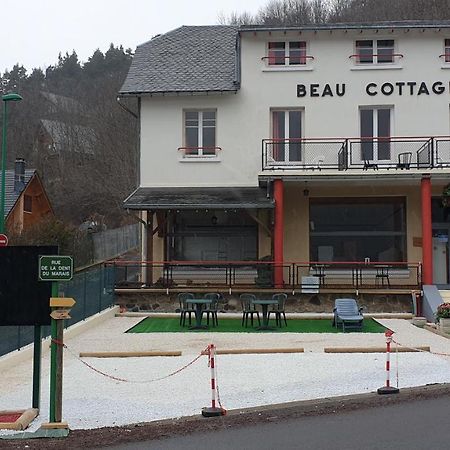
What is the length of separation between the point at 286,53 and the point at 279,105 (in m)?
1.93

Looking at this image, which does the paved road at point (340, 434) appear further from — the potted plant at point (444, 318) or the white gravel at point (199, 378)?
the potted plant at point (444, 318)

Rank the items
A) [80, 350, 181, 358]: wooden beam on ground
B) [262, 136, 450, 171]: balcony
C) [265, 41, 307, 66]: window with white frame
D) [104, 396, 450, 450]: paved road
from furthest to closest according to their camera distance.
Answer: [265, 41, 307, 66]: window with white frame < [262, 136, 450, 171]: balcony < [80, 350, 181, 358]: wooden beam on ground < [104, 396, 450, 450]: paved road

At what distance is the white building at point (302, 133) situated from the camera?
23516 mm

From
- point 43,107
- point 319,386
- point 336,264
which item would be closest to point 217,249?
point 336,264

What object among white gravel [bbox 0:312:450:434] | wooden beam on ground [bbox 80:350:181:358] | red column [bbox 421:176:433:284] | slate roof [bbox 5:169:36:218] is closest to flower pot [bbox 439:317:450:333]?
white gravel [bbox 0:312:450:434]

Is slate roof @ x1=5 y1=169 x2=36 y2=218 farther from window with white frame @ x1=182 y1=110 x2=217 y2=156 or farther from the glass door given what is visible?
the glass door

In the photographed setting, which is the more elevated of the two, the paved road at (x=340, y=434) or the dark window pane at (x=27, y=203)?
the dark window pane at (x=27, y=203)

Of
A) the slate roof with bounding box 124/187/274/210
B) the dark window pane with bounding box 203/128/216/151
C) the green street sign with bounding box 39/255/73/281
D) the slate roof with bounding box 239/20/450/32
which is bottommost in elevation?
the green street sign with bounding box 39/255/73/281

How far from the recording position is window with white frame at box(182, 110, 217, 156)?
24.2m

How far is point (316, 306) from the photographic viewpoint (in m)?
20.7

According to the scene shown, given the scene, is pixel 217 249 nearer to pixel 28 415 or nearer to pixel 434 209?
pixel 434 209

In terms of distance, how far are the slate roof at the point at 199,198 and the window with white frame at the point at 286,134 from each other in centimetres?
148

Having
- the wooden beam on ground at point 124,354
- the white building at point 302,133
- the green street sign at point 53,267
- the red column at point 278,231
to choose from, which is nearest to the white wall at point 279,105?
the white building at point 302,133

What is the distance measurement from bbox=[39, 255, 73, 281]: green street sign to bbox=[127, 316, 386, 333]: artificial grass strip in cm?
918
